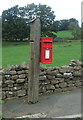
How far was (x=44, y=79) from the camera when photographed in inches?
226

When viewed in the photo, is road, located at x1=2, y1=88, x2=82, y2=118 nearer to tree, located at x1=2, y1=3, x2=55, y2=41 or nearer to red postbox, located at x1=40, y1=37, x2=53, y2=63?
red postbox, located at x1=40, y1=37, x2=53, y2=63

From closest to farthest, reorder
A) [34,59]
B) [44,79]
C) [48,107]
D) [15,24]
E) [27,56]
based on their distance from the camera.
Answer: [48,107], [34,59], [44,79], [27,56], [15,24]

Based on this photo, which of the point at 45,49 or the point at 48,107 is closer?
the point at 48,107

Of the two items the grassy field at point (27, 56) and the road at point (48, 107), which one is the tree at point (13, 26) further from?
the road at point (48, 107)

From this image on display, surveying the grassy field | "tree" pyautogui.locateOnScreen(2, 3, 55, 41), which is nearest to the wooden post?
the grassy field

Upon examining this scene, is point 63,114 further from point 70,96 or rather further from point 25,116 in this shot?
point 70,96

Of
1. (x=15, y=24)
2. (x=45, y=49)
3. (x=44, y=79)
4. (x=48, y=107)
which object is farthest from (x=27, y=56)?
(x=15, y=24)

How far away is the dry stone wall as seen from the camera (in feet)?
17.7

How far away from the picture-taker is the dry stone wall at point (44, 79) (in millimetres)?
5410

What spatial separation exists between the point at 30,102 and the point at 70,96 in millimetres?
1244

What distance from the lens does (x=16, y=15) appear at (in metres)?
42.1

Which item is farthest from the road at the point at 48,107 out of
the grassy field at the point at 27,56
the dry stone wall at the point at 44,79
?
the grassy field at the point at 27,56

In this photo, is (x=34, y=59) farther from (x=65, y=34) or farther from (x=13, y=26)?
(x=65, y=34)

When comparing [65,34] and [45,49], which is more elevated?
[65,34]
